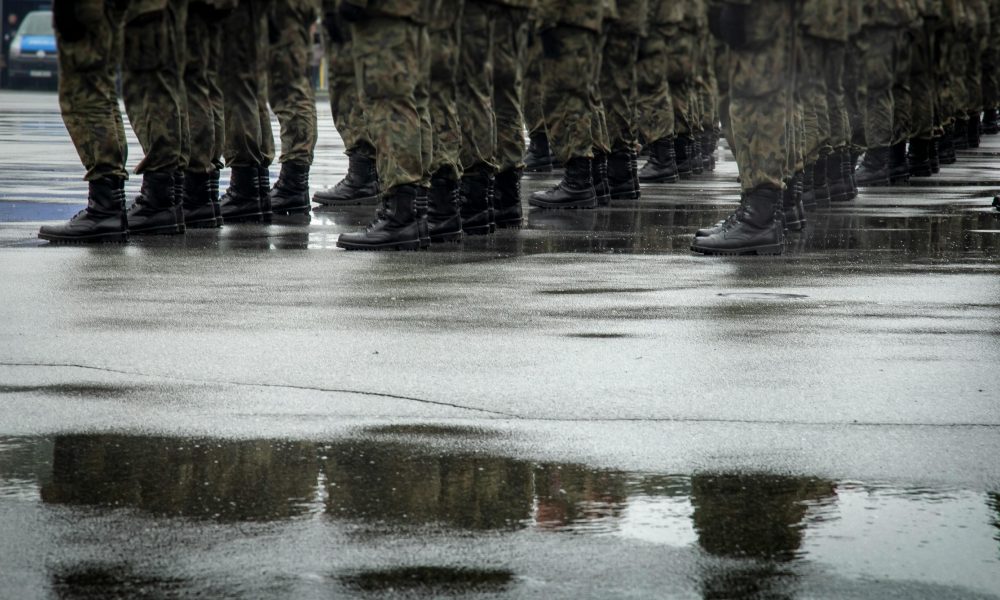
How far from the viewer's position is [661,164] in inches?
663

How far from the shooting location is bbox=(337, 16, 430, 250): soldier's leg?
9344mm

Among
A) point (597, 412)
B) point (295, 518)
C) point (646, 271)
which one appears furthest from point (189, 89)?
point (295, 518)

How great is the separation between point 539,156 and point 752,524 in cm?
1444

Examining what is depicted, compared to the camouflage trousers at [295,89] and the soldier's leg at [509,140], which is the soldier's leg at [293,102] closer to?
the camouflage trousers at [295,89]

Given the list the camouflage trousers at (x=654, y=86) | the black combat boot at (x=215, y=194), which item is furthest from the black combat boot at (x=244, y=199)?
the camouflage trousers at (x=654, y=86)

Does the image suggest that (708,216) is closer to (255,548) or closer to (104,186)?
(104,186)

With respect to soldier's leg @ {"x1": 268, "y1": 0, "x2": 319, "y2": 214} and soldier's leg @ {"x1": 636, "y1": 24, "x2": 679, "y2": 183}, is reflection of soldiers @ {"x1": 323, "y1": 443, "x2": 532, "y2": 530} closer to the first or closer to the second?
soldier's leg @ {"x1": 268, "y1": 0, "x2": 319, "y2": 214}

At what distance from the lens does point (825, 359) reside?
6012 mm

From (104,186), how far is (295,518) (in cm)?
623

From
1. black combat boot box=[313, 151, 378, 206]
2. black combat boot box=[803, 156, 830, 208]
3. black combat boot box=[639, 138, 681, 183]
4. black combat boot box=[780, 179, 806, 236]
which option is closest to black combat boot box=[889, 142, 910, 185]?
black combat boot box=[639, 138, 681, 183]

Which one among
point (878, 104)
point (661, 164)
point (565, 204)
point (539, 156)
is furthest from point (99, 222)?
point (539, 156)

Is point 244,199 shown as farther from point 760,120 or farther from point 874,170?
point 874,170

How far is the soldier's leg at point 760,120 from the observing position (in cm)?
948

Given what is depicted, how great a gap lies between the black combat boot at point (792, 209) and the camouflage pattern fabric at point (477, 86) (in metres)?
1.59
